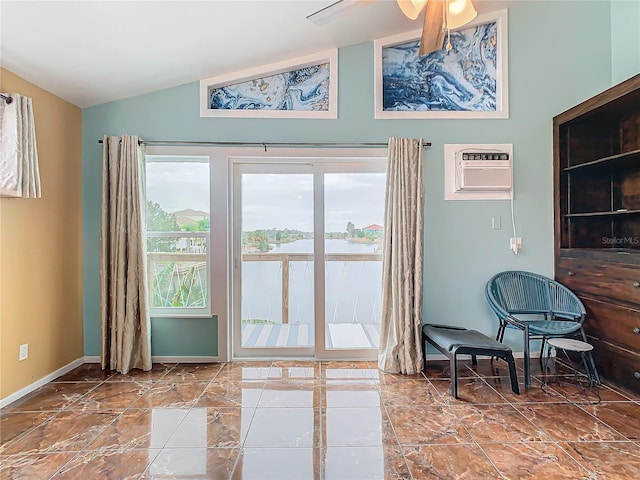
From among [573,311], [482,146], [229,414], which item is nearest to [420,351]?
[573,311]

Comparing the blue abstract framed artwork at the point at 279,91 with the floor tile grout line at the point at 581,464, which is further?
the blue abstract framed artwork at the point at 279,91

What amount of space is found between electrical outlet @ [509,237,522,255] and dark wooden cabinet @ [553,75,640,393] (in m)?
0.35

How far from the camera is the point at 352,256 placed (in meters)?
3.61

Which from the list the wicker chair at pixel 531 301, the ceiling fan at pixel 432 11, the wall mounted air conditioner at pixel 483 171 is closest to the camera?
the ceiling fan at pixel 432 11

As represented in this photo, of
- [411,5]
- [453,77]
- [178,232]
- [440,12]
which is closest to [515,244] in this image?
[453,77]

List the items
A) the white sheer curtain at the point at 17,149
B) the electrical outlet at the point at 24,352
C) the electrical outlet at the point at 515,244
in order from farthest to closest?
1. the electrical outlet at the point at 515,244
2. the electrical outlet at the point at 24,352
3. the white sheer curtain at the point at 17,149

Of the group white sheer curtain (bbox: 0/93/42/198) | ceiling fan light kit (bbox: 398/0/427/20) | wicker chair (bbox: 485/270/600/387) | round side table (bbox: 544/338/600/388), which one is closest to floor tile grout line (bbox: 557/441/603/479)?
round side table (bbox: 544/338/600/388)

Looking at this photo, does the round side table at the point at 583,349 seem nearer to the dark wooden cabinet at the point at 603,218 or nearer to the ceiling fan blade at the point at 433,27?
the dark wooden cabinet at the point at 603,218

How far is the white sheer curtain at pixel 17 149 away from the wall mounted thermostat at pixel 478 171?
336cm

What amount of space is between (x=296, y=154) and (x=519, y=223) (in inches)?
87.3

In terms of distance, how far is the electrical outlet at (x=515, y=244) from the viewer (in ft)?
11.4

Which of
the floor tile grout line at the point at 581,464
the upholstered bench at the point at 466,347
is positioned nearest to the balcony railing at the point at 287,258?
the upholstered bench at the point at 466,347

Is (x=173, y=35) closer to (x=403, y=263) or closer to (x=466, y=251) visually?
(x=403, y=263)

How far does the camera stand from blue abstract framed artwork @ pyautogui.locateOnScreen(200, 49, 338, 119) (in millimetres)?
3473
